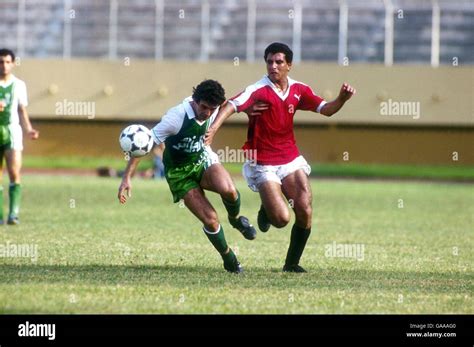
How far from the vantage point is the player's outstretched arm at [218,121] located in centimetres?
953

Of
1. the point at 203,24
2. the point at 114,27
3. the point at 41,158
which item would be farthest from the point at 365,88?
the point at 41,158

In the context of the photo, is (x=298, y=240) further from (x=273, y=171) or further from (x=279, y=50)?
(x=279, y=50)

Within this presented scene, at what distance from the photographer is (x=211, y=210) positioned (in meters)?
10.1

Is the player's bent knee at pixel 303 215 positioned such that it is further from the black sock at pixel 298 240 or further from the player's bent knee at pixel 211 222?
the player's bent knee at pixel 211 222

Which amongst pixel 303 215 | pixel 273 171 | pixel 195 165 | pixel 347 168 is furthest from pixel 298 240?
pixel 347 168

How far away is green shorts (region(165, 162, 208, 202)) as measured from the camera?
1017 centimetres

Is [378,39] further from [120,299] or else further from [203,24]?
[120,299]

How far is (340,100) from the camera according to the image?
404 inches

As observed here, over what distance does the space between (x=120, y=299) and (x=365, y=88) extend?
3157 cm
